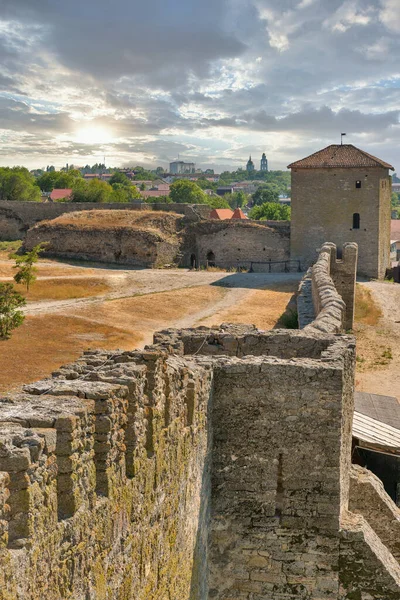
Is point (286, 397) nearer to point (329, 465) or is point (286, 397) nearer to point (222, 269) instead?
point (329, 465)

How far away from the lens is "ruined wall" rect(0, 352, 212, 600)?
11.1ft

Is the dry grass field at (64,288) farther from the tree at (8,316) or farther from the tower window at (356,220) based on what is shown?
the tower window at (356,220)

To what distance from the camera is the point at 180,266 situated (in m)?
44.5

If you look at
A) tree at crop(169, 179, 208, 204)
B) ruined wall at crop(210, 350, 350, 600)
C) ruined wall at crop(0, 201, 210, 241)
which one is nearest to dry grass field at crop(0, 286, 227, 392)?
ruined wall at crop(210, 350, 350, 600)

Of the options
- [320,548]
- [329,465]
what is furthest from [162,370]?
[320,548]

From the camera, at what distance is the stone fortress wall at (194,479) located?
3676mm

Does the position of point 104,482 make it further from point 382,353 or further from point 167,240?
point 167,240

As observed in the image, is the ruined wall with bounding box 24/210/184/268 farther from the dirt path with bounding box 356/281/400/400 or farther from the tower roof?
the dirt path with bounding box 356/281/400/400

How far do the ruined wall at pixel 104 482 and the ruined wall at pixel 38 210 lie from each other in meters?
43.6

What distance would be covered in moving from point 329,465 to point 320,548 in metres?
0.91

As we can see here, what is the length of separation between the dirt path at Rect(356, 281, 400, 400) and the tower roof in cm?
1097

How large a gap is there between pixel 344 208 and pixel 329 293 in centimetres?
2644

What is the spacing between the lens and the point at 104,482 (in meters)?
4.30

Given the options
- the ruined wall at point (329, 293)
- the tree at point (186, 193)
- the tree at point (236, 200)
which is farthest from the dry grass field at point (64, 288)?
the tree at point (236, 200)
